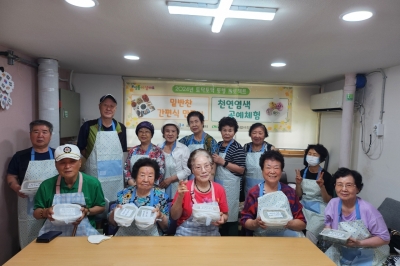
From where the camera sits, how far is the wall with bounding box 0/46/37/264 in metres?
2.46

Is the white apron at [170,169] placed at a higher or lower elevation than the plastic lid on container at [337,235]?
higher

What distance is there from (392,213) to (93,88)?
4.29m

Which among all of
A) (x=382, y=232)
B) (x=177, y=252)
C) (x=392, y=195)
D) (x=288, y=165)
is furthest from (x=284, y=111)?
(x=177, y=252)

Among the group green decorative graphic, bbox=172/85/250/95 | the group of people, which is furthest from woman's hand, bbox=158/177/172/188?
green decorative graphic, bbox=172/85/250/95

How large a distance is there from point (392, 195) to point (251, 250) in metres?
2.40

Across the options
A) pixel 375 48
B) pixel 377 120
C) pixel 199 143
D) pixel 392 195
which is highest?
pixel 375 48

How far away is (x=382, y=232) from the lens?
1784 millimetres

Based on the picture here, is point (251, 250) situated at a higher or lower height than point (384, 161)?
lower

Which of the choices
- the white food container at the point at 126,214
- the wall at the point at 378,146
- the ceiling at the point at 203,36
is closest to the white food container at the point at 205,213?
the white food container at the point at 126,214

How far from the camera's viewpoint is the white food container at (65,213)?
63.4 inches

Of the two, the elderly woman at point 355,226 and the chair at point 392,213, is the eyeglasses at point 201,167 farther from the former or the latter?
the chair at point 392,213

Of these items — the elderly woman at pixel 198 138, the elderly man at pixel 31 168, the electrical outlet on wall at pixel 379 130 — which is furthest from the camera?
the electrical outlet on wall at pixel 379 130

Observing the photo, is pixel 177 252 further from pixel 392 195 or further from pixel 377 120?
pixel 377 120

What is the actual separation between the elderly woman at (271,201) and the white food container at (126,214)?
83cm
